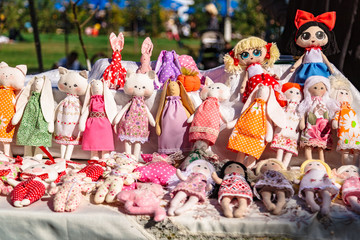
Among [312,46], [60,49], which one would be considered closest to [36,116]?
[312,46]

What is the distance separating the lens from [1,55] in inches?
522

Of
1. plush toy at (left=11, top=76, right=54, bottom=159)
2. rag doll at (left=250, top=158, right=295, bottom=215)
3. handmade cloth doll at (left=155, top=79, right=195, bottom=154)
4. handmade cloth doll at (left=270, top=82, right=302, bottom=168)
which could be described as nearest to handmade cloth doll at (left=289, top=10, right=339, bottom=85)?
handmade cloth doll at (left=270, top=82, right=302, bottom=168)

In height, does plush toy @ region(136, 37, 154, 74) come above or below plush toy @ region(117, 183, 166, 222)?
above

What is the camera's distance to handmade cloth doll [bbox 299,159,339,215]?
225 centimetres

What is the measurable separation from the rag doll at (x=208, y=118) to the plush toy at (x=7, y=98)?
130 cm

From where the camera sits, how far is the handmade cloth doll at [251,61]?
10.5 feet

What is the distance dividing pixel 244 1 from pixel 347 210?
1267 cm

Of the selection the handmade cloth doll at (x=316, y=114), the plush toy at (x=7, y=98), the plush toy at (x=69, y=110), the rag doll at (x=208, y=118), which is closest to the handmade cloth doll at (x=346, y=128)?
the handmade cloth doll at (x=316, y=114)

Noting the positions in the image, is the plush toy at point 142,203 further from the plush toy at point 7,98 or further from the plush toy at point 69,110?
the plush toy at point 7,98

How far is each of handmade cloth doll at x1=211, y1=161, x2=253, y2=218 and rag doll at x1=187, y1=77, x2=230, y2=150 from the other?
1.49 feet

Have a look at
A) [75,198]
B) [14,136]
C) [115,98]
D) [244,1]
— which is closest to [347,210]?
[75,198]

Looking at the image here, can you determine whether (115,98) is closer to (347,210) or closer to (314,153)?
(314,153)

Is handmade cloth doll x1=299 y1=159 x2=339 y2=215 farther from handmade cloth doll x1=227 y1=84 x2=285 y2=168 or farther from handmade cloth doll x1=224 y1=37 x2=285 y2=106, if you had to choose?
handmade cloth doll x1=224 y1=37 x2=285 y2=106

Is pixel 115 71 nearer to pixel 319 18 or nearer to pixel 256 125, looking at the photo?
pixel 256 125
